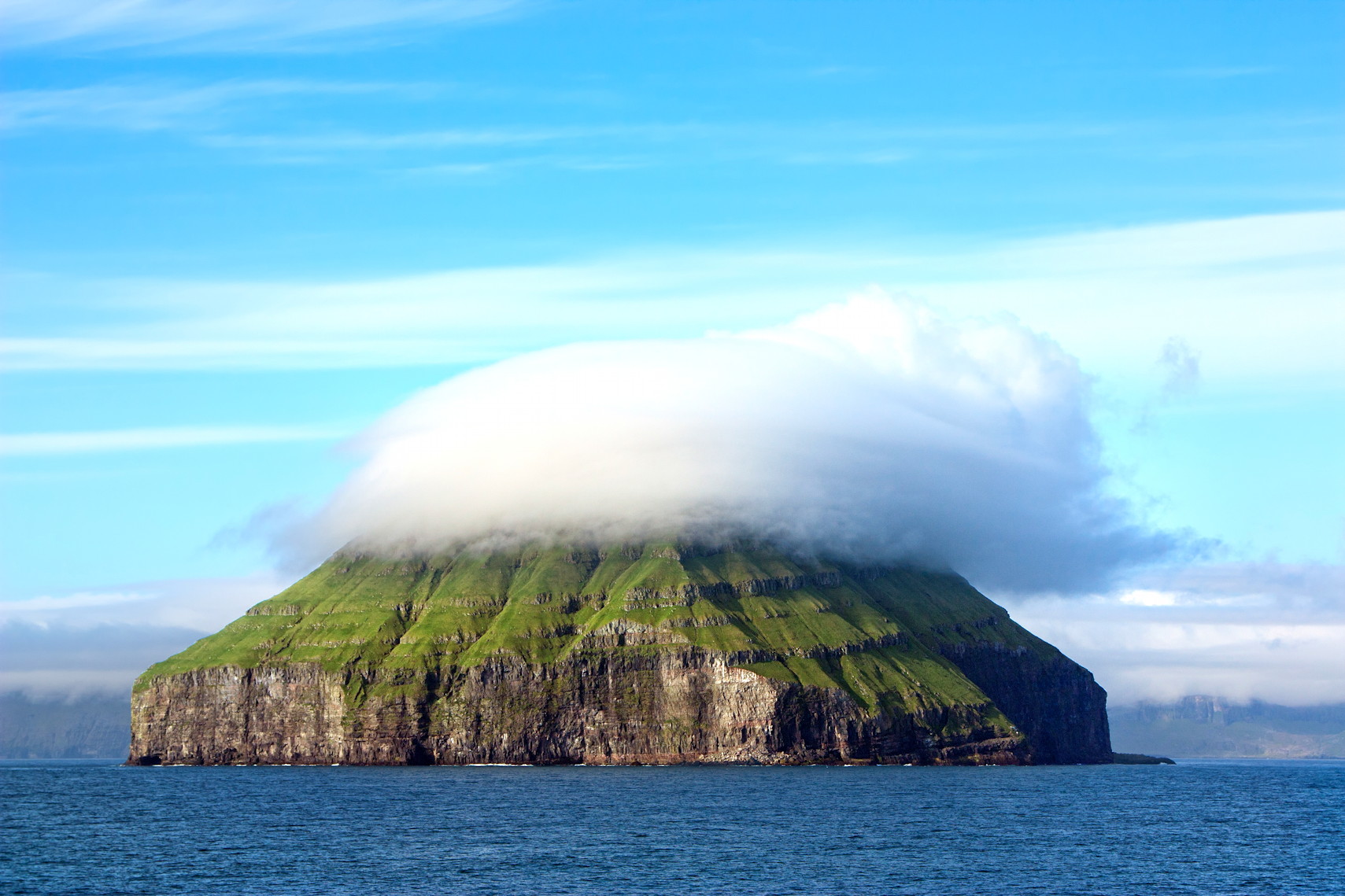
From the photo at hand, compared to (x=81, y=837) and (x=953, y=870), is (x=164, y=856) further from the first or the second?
(x=953, y=870)

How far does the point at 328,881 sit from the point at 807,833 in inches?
2579

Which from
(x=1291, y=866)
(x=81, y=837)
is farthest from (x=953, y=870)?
(x=81, y=837)

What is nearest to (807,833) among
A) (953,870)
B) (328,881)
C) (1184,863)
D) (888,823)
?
(888,823)

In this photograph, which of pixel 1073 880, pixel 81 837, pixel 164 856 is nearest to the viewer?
pixel 1073 880

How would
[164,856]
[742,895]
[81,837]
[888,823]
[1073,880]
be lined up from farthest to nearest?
[888,823]
[81,837]
[164,856]
[1073,880]
[742,895]

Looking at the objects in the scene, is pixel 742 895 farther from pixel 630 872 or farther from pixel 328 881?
pixel 328 881

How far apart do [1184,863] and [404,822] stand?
3930 inches

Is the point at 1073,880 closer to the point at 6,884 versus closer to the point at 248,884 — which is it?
the point at 248,884

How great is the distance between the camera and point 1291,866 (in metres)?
155

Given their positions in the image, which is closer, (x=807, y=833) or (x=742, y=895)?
(x=742, y=895)

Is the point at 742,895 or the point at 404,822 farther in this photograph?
the point at 404,822

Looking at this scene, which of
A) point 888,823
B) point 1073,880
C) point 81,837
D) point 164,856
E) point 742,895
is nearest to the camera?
point 742,895

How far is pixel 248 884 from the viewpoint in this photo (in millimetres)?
132000

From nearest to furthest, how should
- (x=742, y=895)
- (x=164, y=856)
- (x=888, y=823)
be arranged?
1. (x=742, y=895)
2. (x=164, y=856)
3. (x=888, y=823)
